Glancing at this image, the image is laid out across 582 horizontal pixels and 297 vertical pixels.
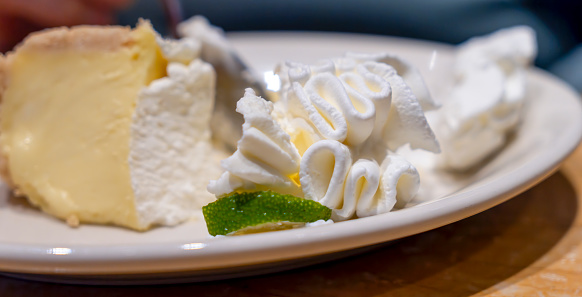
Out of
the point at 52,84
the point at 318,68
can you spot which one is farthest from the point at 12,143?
the point at 318,68

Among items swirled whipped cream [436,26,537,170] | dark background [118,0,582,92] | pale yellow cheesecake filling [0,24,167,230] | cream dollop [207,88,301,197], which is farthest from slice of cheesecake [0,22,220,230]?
dark background [118,0,582,92]

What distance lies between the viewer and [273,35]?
1685 millimetres

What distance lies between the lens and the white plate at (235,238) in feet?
1.56

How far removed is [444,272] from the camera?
63 centimetres

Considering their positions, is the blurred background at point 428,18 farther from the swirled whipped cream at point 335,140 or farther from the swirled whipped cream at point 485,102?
the swirled whipped cream at point 335,140

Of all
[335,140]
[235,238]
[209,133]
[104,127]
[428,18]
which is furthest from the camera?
[428,18]

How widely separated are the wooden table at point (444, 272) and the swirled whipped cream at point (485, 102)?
0.79ft

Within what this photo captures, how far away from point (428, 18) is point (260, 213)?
1.79m

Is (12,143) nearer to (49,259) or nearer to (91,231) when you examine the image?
(91,231)

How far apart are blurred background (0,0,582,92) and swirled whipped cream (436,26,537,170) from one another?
3.23 feet

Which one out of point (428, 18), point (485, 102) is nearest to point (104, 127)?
point (485, 102)

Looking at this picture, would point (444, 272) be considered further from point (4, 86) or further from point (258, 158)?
point (4, 86)

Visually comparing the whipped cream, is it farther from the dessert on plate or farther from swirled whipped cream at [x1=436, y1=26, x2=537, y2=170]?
swirled whipped cream at [x1=436, y1=26, x2=537, y2=170]

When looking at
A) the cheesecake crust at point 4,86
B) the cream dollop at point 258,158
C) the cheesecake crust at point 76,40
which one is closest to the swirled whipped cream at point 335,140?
the cream dollop at point 258,158
